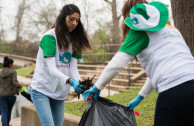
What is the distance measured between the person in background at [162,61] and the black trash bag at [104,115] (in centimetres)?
54

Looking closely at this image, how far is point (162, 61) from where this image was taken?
5.43 feet

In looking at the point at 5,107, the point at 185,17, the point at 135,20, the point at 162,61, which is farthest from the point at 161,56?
the point at 5,107

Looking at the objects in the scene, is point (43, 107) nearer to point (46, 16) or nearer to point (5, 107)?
point (5, 107)

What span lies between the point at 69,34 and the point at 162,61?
1.33 meters

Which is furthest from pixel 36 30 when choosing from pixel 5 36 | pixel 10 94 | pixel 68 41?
pixel 68 41

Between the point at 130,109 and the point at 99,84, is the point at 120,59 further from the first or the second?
the point at 130,109

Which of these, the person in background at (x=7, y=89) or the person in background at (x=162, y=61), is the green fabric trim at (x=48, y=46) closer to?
the person in background at (x=162, y=61)

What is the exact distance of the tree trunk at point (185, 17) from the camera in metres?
3.54

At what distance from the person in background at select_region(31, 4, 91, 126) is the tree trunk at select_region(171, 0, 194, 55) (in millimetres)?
1777

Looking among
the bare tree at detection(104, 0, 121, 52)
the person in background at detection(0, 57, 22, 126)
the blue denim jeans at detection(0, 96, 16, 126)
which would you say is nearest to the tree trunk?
the person in background at detection(0, 57, 22, 126)

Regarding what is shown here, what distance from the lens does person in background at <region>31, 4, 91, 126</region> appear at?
96.8 inches

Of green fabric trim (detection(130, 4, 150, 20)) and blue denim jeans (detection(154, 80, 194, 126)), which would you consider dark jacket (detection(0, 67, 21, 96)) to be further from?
blue denim jeans (detection(154, 80, 194, 126))

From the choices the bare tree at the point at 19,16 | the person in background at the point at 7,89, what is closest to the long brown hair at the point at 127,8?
the person in background at the point at 7,89

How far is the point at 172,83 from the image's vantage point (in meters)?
1.60
